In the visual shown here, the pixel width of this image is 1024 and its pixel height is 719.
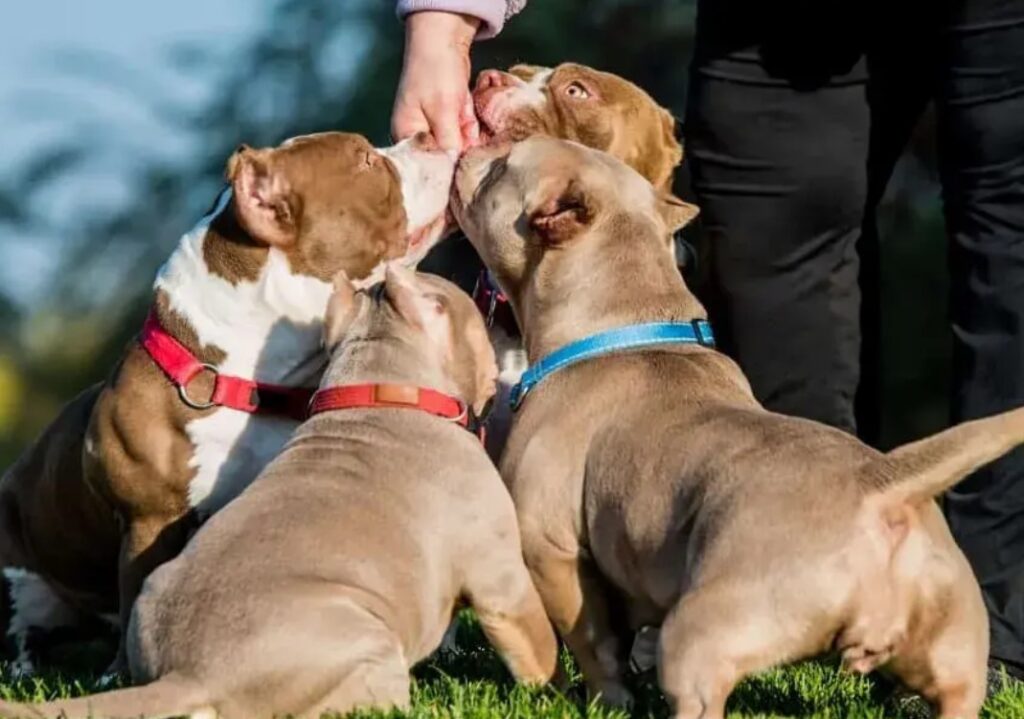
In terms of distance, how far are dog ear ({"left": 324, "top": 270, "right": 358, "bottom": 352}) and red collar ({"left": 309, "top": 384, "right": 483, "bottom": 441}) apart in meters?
0.24

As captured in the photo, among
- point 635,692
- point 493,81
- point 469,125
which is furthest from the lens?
point 493,81

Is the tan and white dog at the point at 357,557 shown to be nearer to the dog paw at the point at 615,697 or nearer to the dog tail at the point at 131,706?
the dog tail at the point at 131,706

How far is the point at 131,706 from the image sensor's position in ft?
15.8

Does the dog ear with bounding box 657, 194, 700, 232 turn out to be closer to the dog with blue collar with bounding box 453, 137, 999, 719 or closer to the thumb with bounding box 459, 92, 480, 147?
the dog with blue collar with bounding box 453, 137, 999, 719

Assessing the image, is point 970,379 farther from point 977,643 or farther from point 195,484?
point 195,484

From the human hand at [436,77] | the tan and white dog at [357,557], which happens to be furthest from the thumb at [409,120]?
the tan and white dog at [357,557]

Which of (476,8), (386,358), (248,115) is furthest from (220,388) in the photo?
(248,115)

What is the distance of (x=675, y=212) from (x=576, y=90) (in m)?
1.23

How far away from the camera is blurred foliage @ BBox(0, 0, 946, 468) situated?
9.55 m

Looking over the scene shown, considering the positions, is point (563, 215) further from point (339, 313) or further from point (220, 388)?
point (220, 388)

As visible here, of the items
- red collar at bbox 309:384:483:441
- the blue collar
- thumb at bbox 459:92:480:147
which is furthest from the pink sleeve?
red collar at bbox 309:384:483:441

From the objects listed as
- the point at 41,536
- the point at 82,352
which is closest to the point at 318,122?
the point at 82,352

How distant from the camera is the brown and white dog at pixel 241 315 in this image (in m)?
6.46

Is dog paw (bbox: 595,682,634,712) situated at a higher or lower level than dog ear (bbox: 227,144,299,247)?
lower
